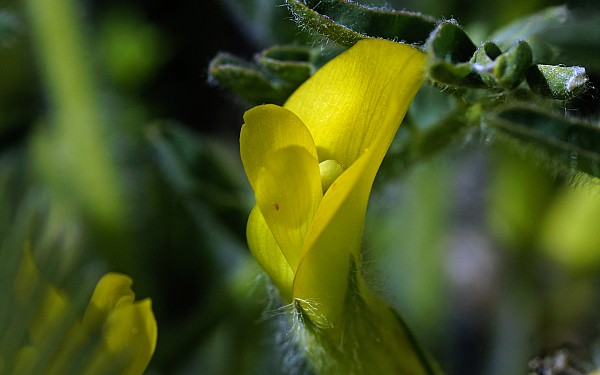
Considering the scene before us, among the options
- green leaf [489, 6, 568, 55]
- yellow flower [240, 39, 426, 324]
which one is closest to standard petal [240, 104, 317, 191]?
yellow flower [240, 39, 426, 324]

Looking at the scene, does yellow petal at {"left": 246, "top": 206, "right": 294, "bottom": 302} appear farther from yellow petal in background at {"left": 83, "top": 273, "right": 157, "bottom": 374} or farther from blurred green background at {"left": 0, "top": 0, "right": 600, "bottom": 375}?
blurred green background at {"left": 0, "top": 0, "right": 600, "bottom": 375}

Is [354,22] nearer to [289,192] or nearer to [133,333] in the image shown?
[289,192]

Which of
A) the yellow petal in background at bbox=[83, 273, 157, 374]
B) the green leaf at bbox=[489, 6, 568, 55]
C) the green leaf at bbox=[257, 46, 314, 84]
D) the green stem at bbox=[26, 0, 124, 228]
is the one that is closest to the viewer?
the yellow petal in background at bbox=[83, 273, 157, 374]

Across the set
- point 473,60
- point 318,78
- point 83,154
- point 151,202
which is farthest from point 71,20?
point 473,60

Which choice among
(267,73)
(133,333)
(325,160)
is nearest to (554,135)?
(325,160)

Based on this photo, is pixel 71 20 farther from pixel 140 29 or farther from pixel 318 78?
pixel 318 78
